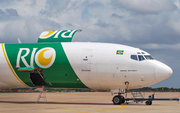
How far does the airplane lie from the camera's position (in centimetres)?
3509

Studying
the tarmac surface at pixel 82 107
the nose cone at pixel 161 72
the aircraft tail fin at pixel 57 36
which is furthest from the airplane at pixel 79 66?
the tarmac surface at pixel 82 107

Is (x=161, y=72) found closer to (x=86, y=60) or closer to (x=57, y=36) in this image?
(x=86, y=60)

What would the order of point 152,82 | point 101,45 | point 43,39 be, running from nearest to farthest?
point 152,82, point 101,45, point 43,39

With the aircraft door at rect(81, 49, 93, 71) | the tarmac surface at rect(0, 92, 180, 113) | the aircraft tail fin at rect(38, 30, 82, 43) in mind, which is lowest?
the tarmac surface at rect(0, 92, 180, 113)

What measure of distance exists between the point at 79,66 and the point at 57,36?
658 centimetres

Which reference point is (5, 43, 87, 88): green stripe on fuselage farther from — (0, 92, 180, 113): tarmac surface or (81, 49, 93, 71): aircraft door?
(0, 92, 180, 113): tarmac surface

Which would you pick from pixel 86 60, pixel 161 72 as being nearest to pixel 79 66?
pixel 86 60

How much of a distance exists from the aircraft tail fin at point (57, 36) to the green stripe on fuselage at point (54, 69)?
6.07 feet

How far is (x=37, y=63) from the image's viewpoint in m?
37.4

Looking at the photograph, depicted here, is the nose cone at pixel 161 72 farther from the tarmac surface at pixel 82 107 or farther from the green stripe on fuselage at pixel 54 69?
the green stripe on fuselage at pixel 54 69

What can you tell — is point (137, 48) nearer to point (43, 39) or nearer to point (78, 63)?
point (78, 63)

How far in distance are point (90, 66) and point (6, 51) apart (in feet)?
37.0

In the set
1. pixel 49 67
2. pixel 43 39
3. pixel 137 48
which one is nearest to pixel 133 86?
pixel 137 48

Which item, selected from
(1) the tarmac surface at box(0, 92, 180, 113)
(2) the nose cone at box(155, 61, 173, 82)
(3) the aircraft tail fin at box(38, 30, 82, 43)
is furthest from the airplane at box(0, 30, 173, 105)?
(1) the tarmac surface at box(0, 92, 180, 113)
